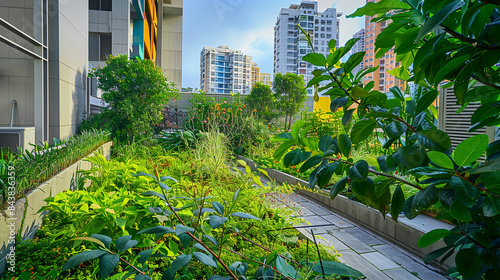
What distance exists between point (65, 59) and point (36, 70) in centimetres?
89

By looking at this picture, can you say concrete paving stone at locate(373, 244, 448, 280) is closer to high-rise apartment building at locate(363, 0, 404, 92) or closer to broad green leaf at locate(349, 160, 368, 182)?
high-rise apartment building at locate(363, 0, 404, 92)

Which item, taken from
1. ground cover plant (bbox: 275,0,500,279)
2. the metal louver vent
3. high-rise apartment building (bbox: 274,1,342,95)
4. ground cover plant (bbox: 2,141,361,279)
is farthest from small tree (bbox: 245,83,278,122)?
high-rise apartment building (bbox: 274,1,342,95)

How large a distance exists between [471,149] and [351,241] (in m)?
2.58

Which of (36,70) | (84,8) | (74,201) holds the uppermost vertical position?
(84,8)

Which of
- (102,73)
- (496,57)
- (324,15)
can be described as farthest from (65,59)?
(324,15)

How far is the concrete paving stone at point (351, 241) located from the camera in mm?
2707

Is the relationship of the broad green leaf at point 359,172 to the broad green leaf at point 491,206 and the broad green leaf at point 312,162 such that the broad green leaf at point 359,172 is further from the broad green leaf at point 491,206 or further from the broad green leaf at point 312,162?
the broad green leaf at point 491,206

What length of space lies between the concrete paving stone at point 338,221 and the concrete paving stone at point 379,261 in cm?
74

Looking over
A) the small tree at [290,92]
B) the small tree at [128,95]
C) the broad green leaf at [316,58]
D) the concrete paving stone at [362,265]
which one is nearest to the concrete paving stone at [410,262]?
the concrete paving stone at [362,265]

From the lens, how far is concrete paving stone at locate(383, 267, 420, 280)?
2204 mm

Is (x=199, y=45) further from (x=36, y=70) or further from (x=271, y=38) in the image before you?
(x=36, y=70)

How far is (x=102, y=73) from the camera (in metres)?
7.29

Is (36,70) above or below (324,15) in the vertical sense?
below

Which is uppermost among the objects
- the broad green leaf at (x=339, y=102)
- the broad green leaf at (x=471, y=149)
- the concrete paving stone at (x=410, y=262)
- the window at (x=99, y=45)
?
the window at (x=99, y=45)
